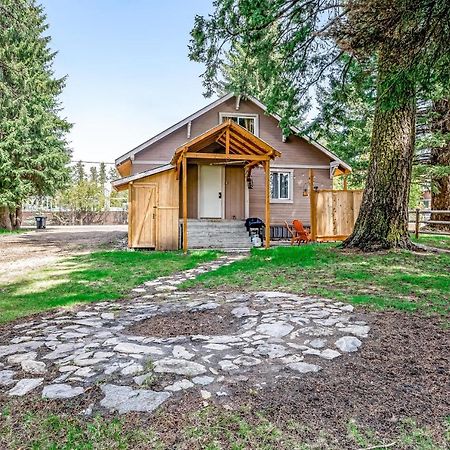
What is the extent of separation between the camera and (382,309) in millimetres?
4742

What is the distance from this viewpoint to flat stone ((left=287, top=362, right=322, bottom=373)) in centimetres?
304

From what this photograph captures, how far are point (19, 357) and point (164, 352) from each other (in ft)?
4.00

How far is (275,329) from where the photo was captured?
157 inches

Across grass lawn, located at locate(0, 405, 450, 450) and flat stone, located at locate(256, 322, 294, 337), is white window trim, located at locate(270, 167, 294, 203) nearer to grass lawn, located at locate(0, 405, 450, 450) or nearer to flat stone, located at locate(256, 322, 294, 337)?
flat stone, located at locate(256, 322, 294, 337)

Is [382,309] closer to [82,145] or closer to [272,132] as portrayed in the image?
[272,132]

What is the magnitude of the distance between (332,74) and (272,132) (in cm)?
519

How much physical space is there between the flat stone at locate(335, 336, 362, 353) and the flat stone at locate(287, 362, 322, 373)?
468mm

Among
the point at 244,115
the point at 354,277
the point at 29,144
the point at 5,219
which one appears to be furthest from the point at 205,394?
the point at 5,219

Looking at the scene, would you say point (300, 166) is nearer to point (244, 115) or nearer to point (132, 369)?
point (244, 115)

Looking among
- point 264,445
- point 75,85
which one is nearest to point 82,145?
point 75,85

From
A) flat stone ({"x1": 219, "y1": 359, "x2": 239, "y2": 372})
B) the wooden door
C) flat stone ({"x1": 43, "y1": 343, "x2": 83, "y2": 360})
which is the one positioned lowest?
flat stone ({"x1": 43, "y1": 343, "x2": 83, "y2": 360})

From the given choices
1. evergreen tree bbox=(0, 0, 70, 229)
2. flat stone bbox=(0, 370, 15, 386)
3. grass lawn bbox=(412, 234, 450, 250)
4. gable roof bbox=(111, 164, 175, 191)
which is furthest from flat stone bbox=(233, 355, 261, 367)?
evergreen tree bbox=(0, 0, 70, 229)

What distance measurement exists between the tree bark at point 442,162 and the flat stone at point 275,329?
12.5 meters

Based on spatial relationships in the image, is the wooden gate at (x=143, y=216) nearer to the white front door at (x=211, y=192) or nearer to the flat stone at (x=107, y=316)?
the white front door at (x=211, y=192)
